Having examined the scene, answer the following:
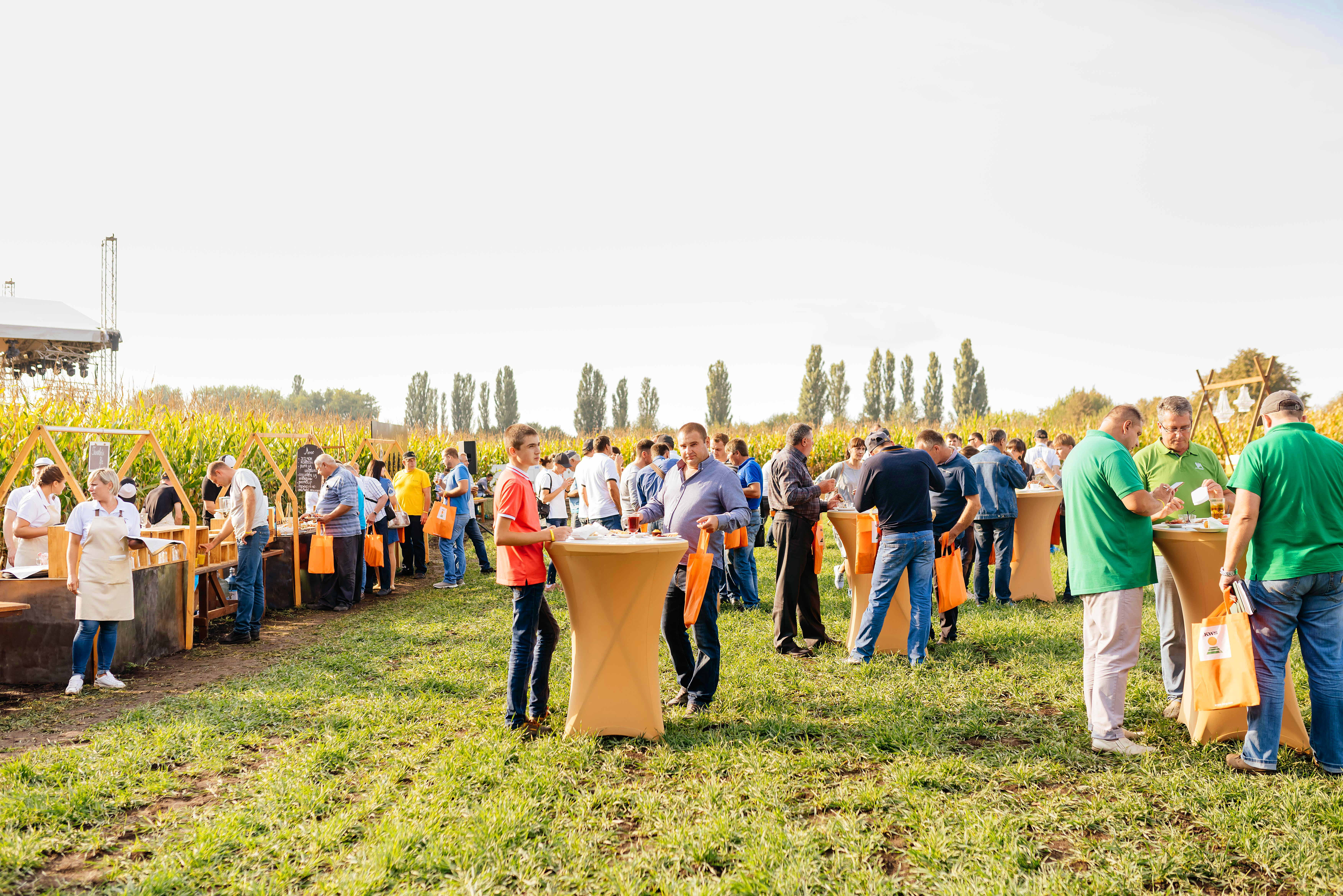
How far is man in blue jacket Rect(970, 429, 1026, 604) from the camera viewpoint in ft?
29.3

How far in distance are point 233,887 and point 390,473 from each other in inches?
661

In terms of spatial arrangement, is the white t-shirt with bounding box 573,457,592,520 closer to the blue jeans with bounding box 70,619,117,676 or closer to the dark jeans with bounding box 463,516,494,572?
the dark jeans with bounding box 463,516,494,572

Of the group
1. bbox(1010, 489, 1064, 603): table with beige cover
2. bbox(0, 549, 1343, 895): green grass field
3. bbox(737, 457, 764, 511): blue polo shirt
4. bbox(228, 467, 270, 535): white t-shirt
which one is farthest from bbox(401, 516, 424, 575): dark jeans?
bbox(1010, 489, 1064, 603): table with beige cover

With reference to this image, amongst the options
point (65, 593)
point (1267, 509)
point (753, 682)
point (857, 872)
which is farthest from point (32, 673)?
point (1267, 509)

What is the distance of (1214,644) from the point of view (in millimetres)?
4156

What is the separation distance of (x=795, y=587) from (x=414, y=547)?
8.30 metres

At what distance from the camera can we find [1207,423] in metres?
23.3

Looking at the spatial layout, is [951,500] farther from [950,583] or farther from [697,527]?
[697,527]

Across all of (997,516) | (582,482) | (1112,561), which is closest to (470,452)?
(582,482)

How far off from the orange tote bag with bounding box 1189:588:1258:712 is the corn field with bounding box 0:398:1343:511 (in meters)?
7.52

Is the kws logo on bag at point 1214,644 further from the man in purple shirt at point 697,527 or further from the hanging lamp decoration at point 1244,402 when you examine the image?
the hanging lamp decoration at point 1244,402

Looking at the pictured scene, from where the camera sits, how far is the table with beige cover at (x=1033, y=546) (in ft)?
30.2

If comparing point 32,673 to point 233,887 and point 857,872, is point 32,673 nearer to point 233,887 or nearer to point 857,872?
point 233,887

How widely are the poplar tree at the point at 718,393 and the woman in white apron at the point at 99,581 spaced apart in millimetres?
53655
